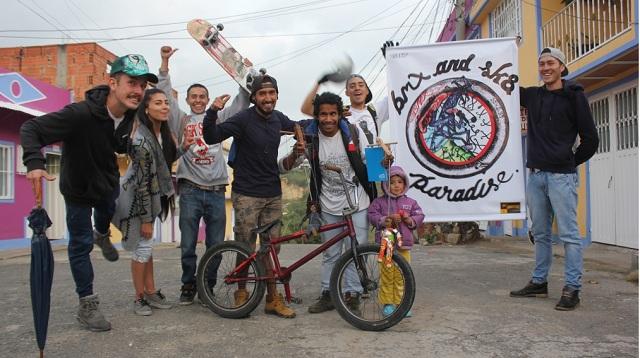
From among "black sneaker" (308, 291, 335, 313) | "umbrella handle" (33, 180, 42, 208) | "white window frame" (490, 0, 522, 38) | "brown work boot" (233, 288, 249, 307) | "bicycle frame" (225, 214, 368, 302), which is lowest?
"black sneaker" (308, 291, 335, 313)

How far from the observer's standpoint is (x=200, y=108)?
4809mm

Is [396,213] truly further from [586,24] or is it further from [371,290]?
[586,24]

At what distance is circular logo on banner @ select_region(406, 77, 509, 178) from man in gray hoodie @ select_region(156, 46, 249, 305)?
1677 millimetres

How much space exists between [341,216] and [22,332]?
8.37 feet

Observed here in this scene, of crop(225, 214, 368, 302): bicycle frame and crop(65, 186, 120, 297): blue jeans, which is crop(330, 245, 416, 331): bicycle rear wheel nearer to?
crop(225, 214, 368, 302): bicycle frame

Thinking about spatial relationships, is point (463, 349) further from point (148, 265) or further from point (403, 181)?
point (148, 265)

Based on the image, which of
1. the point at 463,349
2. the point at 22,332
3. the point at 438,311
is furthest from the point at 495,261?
the point at 22,332

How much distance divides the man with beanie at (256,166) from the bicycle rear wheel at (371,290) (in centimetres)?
56

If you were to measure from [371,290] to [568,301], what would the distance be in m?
1.68

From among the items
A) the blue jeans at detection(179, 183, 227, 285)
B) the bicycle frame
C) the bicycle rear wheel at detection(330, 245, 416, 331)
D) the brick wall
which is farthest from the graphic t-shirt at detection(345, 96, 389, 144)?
the brick wall

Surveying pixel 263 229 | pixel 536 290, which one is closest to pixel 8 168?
pixel 263 229

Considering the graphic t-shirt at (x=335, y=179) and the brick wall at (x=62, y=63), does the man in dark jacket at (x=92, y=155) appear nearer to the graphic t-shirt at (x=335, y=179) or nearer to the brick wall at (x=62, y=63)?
the graphic t-shirt at (x=335, y=179)

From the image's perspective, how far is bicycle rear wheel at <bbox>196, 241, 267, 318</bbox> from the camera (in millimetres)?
4121

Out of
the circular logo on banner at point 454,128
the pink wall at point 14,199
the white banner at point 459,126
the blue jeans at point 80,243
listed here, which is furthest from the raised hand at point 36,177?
the pink wall at point 14,199
